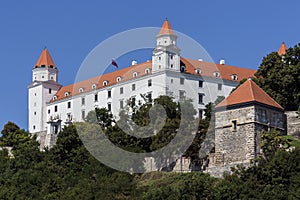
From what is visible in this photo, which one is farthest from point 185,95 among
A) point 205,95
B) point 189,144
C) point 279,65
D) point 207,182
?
point 207,182

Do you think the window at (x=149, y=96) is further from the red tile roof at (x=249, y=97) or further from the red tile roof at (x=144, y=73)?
the red tile roof at (x=249, y=97)

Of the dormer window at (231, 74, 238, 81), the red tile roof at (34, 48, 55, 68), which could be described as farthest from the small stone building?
the red tile roof at (34, 48, 55, 68)

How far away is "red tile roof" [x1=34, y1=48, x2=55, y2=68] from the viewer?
9650 cm

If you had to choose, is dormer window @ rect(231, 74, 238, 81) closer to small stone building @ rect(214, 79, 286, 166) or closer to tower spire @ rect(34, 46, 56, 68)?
tower spire @ rect(34, 46, 56, 68)

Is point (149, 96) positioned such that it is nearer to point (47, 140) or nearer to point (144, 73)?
point (144, 73)

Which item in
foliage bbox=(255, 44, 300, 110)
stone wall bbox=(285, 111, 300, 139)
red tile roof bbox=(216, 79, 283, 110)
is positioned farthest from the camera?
foliage bbox=(255, 44, 300, 110)

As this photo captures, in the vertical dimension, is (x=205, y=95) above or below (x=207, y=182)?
above

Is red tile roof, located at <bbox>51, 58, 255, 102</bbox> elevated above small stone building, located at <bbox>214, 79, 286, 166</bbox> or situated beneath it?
elevated above

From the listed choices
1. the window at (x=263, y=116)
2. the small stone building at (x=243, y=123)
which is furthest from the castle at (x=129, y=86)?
the window at (x=263, y=116)

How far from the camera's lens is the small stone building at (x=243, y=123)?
168ft

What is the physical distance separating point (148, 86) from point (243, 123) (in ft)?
100

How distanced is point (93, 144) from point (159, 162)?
6.38m

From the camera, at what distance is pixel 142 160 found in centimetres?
5700

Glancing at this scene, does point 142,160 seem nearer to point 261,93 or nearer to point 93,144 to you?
point 93,144
